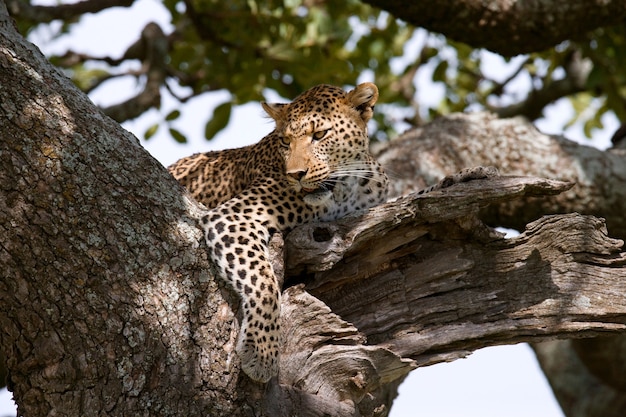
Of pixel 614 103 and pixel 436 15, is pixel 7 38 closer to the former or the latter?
pixel 436 15

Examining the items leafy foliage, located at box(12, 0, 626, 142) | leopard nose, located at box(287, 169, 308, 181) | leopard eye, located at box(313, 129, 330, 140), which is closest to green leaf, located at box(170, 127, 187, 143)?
leafy foliage, located at box(12, 0, 626, 142)

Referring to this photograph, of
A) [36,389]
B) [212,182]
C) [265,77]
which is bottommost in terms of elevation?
[36,389]

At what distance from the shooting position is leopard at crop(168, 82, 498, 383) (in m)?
4.98

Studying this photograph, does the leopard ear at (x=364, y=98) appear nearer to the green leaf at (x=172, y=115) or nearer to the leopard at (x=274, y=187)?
the leopard at (x=274, y=187)

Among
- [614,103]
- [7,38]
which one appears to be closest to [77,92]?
[7,38]

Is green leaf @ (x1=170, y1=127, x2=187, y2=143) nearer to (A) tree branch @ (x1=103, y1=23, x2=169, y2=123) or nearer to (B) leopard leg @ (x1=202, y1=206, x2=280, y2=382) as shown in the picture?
(A) tree branch @ (x1=103, y1=23, x2=169, y2=123)

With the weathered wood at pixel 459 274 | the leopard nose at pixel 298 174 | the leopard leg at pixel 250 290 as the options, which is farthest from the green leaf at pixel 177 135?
the leopard leg at pixel 250 290

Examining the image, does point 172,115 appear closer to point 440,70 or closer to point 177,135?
point 177,135

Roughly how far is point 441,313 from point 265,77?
4.50 m

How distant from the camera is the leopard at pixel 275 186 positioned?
4.98 m

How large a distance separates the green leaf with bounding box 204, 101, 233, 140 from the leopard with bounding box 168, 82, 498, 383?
1.62 meters

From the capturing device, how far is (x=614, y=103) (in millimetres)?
10125

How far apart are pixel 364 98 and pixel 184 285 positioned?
2862mm

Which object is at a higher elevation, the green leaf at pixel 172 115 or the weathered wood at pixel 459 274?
the green leaf at pixel 172 115
